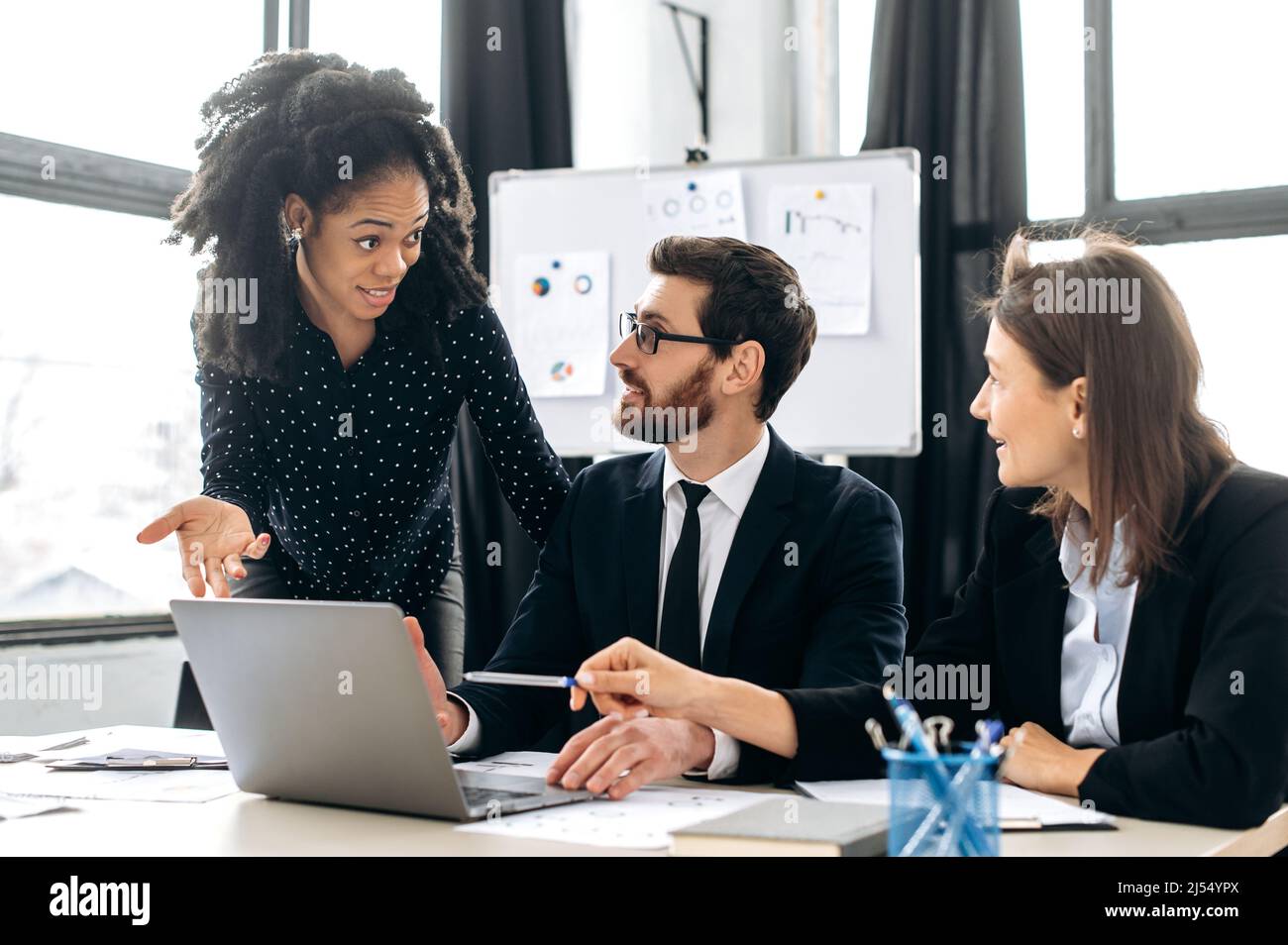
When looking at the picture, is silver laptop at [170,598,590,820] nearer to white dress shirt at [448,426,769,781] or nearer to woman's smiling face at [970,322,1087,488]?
white dress shirt at [448,426,769,781]

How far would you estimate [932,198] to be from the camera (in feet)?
10.8

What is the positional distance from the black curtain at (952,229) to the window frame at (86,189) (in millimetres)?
1877

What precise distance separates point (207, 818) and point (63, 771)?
370mm

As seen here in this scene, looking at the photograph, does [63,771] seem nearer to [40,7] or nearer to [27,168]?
[27,168]

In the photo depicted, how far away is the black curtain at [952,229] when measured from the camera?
3.25 metres

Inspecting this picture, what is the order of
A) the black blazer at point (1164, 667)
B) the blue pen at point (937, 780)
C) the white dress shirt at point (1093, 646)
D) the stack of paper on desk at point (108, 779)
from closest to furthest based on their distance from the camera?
the blue pen at point (937, 780), the black blazer at point (1164, 667), the stack of paper on desk at point (108, 779), the white dress shirt at point (1093, 646)

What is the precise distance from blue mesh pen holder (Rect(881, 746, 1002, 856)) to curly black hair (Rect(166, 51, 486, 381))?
136cm

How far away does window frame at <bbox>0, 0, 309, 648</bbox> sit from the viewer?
294 centimetres

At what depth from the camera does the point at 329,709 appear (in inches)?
47.8

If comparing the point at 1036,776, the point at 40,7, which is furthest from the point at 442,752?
the point at 40,7

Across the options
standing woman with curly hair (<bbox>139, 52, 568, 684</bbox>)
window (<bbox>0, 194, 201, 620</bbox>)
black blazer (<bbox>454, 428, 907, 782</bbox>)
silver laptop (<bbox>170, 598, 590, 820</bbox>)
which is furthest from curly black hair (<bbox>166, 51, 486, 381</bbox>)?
window (<bbox>0, 194, 201, 620</bbox>)

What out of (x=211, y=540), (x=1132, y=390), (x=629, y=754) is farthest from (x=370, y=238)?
(x=1132, y=390)

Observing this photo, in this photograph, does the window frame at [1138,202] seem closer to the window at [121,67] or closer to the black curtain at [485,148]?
the black curtain at [485,148]

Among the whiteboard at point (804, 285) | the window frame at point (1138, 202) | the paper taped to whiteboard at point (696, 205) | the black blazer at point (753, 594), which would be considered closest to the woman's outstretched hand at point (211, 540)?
the black blazer at point (753, 594)
